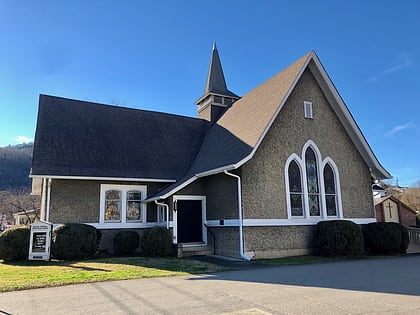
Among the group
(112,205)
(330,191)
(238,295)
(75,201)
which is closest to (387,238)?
(330,191)

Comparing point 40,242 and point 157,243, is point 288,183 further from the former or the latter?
point 40,242

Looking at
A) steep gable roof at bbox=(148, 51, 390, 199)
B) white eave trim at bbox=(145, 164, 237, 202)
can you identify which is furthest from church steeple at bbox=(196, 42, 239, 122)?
white eave trim at bbox=(145, 164, 237, 202)

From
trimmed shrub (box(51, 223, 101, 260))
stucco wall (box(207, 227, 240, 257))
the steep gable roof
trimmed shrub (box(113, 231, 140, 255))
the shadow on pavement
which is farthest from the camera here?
trimmed shrub (box(113, 231, 140, 255))

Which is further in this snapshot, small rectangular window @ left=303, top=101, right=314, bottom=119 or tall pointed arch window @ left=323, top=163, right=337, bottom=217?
small rectangular window @ left=303, top=101, right=314, bottom=119

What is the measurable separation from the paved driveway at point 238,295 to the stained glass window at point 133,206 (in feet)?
27.2

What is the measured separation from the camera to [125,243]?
15070mm

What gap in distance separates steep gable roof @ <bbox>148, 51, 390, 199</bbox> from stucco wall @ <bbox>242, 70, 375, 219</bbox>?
0.41 m

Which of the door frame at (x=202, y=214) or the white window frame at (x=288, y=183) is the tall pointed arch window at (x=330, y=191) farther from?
the door frame at (x=202, y=214)

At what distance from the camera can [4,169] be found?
59.2m

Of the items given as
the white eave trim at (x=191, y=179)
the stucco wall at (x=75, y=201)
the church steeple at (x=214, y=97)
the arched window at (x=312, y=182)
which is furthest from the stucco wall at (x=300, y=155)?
the stucco wall at (x=75, y=201)

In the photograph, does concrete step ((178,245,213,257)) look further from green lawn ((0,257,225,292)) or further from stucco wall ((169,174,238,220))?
green lawn ((0,257,225,292))

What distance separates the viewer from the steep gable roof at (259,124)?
47.0ft

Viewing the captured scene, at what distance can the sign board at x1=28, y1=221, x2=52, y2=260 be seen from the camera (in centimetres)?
1317

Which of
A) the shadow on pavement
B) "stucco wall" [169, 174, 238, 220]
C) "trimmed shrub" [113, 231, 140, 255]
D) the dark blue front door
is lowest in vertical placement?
the shadow on pavement
